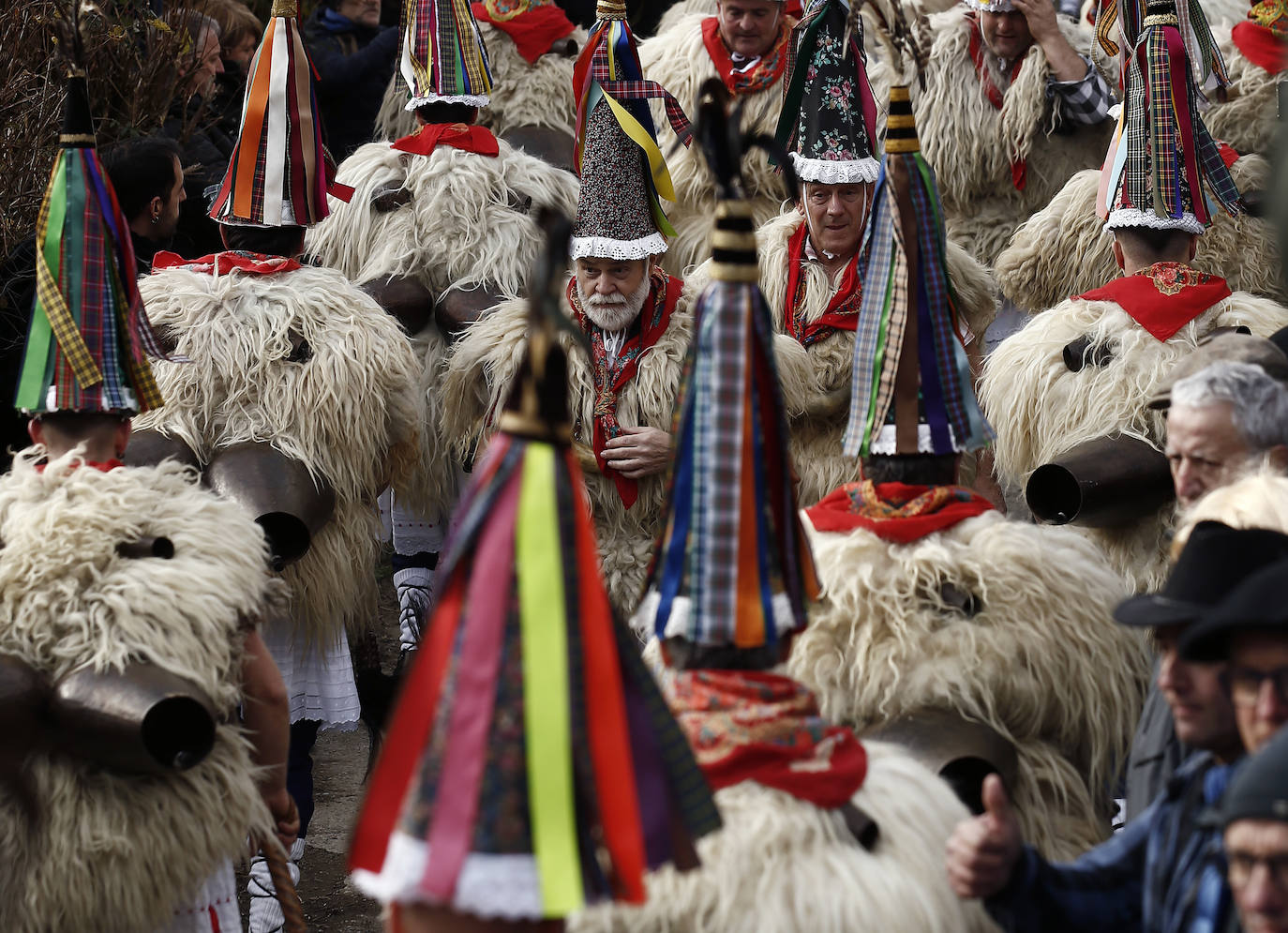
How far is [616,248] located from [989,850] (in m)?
2.17

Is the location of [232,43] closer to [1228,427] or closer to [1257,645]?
[1228,427]

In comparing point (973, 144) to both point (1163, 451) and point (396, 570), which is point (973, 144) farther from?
point (396, 570)

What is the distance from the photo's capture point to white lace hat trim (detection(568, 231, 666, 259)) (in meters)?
3.90

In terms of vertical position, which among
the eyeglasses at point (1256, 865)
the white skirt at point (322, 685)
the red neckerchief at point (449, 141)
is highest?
the red neckerchief at point (449, 141)

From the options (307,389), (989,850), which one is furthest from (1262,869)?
(307,389)

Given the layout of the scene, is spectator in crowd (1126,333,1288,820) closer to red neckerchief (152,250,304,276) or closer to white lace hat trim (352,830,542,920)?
white lace hat trim (352,830,542,920)

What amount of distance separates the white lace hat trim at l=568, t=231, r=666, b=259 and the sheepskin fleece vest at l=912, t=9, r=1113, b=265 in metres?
1.37

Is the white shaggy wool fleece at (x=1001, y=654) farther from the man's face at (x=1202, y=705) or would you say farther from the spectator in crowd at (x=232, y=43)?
the spectator in crowd at (x=232, y=43)

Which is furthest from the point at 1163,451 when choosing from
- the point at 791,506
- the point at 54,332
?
the point at 54,332

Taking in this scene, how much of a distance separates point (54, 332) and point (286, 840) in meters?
1.29

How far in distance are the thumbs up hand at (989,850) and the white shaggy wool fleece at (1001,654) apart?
0.60 m

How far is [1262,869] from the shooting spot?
161cm

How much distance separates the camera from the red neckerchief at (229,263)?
164 inches

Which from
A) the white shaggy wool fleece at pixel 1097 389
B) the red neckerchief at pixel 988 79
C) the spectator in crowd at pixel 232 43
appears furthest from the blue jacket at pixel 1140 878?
the spectator in crowd at pixel 232 43
